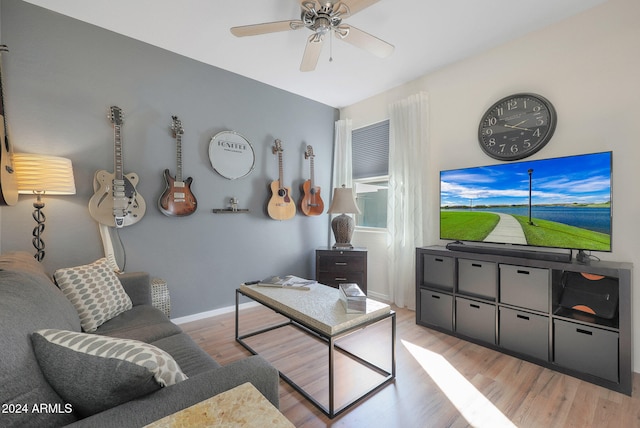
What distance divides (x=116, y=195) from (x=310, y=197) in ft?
6.55

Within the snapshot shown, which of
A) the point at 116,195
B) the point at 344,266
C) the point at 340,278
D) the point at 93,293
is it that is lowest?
the point at 340,278

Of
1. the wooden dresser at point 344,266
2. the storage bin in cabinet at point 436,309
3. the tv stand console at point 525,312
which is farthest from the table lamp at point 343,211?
the storage bin in cabinet at point 436,309

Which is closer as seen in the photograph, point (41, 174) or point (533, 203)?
point (41, 174)

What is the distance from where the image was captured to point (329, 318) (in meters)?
1.52

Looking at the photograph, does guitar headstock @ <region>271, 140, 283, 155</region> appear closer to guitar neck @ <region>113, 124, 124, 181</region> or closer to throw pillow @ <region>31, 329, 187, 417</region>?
guitar neck @ <region>113, 124, 124, 181</region>

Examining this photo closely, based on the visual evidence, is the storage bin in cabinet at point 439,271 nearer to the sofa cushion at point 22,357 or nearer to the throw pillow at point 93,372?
the throw pillow at point 93,372

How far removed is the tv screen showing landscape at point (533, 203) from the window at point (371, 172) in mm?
A: 927

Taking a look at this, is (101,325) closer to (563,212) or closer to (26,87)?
(26,87)

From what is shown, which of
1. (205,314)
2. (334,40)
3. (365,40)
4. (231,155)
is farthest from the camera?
(231,155)

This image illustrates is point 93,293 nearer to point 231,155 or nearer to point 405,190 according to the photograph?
point 231,155

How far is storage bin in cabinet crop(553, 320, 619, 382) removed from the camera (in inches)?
64.3

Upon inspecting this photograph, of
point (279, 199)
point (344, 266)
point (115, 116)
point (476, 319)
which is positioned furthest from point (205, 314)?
point (476, 319)

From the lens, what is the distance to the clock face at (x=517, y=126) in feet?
7.08

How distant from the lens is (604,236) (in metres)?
1.80
